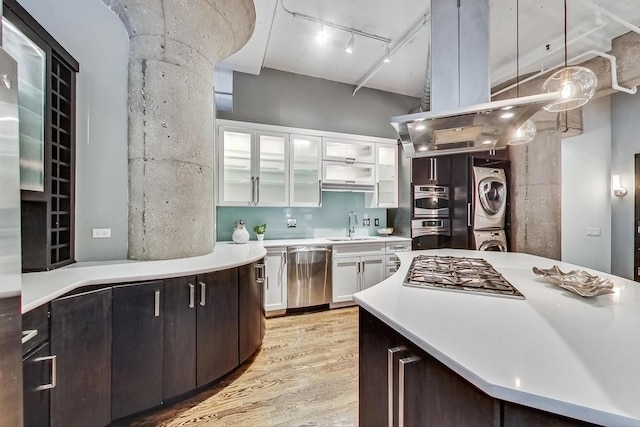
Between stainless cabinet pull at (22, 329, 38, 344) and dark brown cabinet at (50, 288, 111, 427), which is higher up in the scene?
stainless cabinet pull at (22, 329, 38, 344)

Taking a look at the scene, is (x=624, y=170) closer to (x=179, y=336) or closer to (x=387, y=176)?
(x=387, y=176)

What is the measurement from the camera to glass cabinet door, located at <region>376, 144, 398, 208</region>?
4.26 m

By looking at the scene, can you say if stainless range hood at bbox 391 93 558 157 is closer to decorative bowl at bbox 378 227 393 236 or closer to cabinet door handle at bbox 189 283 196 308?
cabinet door handle at bbox 189 283 196 308

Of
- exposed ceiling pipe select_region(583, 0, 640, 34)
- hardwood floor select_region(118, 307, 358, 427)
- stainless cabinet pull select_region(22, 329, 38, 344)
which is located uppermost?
exposed ceiling pipe select_region(583, 0, 640, 34)

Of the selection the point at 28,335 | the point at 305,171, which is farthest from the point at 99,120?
the point at 305,171

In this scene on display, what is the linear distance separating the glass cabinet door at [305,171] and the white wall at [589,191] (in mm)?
4202

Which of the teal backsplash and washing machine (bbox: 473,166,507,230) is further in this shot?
washing machine (bbox: 473,166,507,230)

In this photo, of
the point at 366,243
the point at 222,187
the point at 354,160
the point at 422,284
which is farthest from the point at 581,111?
the point at 222,187

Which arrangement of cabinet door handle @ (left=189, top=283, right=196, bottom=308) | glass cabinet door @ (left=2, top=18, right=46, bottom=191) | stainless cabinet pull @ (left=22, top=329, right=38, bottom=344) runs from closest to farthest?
1. stainless cabinet pull @ (left=22, top=329, right=38, bottom=344)
2. glass cabinet door @ (left=2, top=18, right=46, bottom=191)
3. cabinet door handle @ (left=189, top=283, right=196, bottom=308)

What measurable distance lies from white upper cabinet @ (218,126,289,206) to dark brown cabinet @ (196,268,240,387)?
5.04 ft

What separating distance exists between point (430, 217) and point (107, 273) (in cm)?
387

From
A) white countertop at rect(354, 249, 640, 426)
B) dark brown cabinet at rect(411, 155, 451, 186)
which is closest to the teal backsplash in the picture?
dark brown cabinet at rect(411, 155, 451, 186)

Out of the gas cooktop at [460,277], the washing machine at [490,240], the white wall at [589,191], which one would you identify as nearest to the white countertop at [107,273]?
the gas cooktop at [460,277]

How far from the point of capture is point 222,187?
339 centimetres
